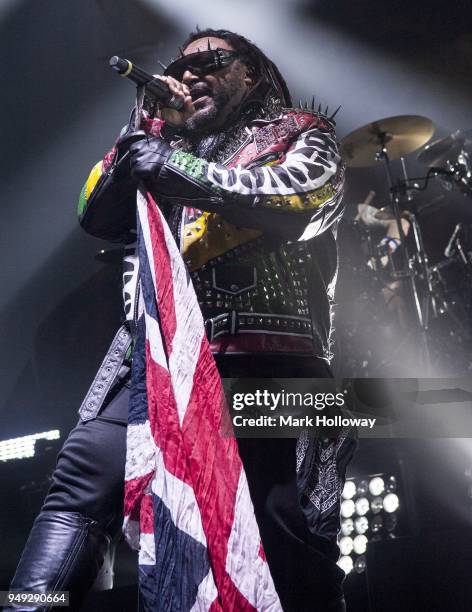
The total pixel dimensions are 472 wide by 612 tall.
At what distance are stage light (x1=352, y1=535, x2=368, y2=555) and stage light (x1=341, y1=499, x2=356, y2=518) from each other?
4.7 inches

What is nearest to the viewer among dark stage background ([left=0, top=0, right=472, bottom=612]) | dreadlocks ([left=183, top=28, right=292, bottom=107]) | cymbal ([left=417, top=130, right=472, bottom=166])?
dreadlocks ([left=183, top=28, right=292, bottom=107])

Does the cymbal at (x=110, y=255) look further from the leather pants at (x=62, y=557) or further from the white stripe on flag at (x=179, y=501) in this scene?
the white stripe on flag at (x=179, y=501)

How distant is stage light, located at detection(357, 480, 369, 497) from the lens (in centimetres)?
322

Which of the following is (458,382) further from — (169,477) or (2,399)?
(169,477)

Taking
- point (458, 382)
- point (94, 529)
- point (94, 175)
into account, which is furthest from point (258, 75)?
point (458, 382)

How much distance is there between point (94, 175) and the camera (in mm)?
2049

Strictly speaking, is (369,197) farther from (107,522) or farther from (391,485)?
(107,522)

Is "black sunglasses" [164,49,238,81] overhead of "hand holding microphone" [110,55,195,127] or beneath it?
overhead

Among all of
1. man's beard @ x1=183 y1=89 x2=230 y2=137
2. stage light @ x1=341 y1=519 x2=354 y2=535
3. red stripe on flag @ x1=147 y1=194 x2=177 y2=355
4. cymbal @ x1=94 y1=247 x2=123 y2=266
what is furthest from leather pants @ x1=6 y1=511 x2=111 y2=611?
cymbal @ x1=94 y1=247 x2=123 y2=266

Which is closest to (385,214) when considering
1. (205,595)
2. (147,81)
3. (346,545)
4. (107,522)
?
(346,545)

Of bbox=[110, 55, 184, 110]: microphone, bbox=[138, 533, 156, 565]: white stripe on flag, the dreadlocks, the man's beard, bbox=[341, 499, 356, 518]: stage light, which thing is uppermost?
the dreadlocks

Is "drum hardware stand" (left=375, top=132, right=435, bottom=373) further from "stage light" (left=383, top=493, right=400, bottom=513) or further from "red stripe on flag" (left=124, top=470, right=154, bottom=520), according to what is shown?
"red stripe on flag" (left=124, top=470, right=154, bottom=520)

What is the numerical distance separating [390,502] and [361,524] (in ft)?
0.71

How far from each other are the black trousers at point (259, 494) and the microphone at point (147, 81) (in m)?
0.89
